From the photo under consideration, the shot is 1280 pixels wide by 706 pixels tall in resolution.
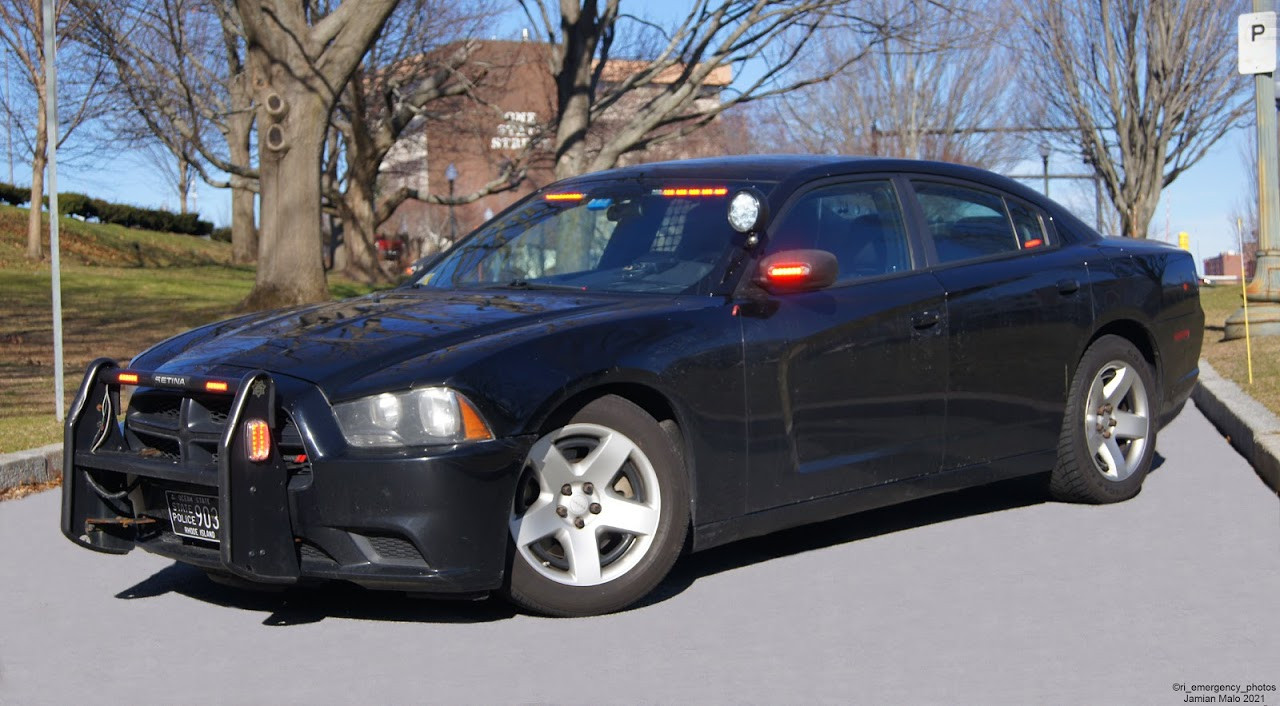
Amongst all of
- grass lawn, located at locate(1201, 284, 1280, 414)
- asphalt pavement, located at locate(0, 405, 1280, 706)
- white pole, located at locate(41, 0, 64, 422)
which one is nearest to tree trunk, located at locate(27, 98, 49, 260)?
white pole, located at locate(41, 0, 64, 422)

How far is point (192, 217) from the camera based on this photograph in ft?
158

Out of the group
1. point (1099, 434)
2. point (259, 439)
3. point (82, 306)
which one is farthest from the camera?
point (82, 306)

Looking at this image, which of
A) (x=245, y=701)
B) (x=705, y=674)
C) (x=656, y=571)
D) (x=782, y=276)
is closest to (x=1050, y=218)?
(x=782, y=276)

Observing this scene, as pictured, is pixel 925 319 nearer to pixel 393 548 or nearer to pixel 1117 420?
pixel 1117 420

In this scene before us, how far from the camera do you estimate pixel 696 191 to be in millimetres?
6223

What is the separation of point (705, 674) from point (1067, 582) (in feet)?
6.05

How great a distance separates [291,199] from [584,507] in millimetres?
12657

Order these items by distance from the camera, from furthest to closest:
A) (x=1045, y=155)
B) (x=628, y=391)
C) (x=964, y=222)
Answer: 1. (x=1045, y=155)
2. (x=964, y=222)
3. (x=628, y=391)

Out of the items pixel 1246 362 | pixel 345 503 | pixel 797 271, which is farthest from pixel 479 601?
pixel 1246 362

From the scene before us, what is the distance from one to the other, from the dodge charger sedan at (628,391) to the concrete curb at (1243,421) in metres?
1.06

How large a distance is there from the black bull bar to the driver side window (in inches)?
86.1

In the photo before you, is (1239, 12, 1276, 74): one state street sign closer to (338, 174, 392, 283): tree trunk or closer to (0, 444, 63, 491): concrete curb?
(0, 444, 63, 491): concrete curb

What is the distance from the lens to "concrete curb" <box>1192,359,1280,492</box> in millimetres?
8031

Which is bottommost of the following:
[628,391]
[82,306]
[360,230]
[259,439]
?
[259,439]
